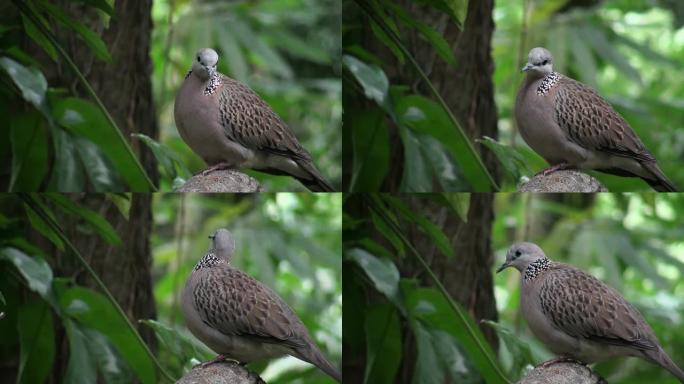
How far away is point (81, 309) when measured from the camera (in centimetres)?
290

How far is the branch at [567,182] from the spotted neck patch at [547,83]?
0.19 meters

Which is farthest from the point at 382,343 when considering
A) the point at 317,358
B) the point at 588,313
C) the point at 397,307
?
the point at 588,313

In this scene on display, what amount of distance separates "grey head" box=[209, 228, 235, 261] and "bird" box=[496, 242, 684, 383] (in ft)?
2.19

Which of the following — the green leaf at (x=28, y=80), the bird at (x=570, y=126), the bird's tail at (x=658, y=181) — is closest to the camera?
the bird at (x=570, y=126)

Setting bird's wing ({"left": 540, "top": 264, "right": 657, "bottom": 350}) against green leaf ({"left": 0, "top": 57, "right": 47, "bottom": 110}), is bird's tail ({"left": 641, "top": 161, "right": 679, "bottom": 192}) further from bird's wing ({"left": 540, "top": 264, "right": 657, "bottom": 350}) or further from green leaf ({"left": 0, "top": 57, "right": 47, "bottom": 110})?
green leaf ({"left": 0, "top": 57, "right": 47, "bottom": 110})

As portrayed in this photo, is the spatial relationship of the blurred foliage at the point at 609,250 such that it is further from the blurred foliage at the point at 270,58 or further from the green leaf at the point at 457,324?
the blurred foliage at the point at 270,58

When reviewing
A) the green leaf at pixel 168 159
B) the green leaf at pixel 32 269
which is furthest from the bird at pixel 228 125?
the green leaf at pixel 32 269

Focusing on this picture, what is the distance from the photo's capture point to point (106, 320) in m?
2.90

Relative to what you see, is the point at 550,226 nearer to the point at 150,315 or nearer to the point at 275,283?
the point at 275,283

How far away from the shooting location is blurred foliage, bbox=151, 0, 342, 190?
2.96 metres

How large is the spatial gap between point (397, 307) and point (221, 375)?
48cm

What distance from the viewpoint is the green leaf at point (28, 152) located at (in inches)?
115

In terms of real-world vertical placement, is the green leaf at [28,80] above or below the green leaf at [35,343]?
above

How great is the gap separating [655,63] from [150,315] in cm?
140
